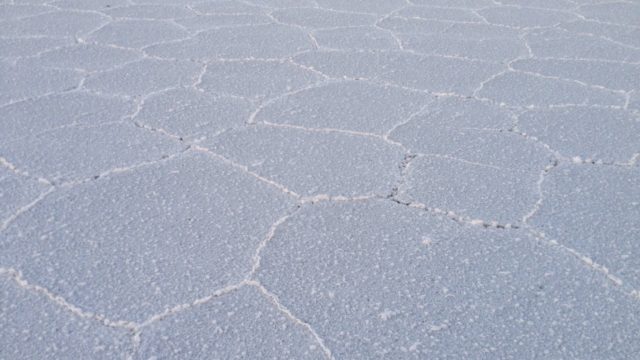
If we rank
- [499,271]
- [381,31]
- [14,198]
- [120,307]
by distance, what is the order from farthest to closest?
[381,31] < [14,198] < [499,271] < [120,307]

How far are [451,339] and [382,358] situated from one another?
6.0 inches

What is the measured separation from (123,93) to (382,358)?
1.57 meters

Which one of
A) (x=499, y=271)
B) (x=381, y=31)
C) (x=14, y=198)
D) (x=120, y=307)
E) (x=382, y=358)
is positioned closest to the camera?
(x=382, y=358)

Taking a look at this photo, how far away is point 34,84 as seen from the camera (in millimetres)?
2295

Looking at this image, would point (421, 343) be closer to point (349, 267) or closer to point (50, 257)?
point (349, 267)

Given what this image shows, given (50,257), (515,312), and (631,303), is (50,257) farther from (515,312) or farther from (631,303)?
(631,303)

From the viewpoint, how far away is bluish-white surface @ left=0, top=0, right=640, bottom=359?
120 centimetres

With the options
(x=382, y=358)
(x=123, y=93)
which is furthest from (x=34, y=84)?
(x=382, y=358)

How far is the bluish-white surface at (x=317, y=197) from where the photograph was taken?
120cm

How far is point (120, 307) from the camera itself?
1.24 m

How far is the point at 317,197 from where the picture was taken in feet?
5.33

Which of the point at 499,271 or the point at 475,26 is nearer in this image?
the point at 499,271

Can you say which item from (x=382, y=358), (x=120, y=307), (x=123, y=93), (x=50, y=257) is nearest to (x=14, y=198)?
(x=50, y=257)

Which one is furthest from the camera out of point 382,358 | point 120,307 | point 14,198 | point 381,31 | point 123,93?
point 381,31
